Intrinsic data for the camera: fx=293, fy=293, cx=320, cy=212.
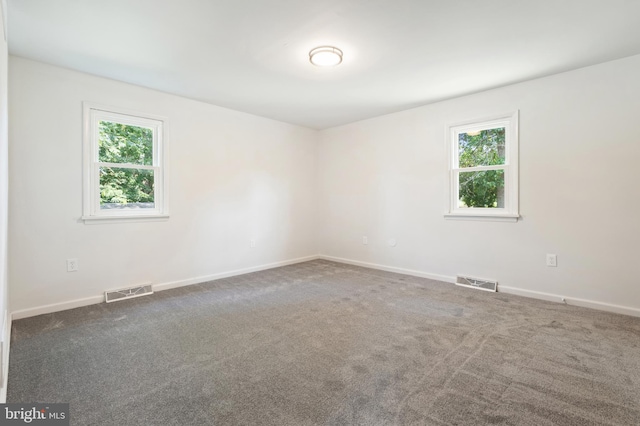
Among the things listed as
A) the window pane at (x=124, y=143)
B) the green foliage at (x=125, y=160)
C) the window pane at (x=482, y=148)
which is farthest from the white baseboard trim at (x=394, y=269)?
the window pane at (x=124, y=143)

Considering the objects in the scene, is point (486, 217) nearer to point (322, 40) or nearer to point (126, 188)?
point (322, 40)

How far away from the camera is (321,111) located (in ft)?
14.6

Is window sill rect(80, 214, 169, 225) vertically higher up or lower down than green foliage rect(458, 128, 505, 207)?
lower down

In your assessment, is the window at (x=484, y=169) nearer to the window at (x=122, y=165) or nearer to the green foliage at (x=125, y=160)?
the window at (x=122, y=165)

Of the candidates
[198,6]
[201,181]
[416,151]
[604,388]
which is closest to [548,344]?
[604,388]

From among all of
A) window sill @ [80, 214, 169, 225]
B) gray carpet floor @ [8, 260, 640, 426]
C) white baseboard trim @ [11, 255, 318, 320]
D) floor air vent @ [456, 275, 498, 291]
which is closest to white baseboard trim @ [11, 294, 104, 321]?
white baseboard trim @ [11, 255, 318, 320]

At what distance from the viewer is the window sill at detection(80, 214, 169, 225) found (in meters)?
3.12

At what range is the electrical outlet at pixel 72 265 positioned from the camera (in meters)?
3.01

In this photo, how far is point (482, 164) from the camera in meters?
3.80

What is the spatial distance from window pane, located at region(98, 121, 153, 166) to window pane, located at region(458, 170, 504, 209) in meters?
4.05

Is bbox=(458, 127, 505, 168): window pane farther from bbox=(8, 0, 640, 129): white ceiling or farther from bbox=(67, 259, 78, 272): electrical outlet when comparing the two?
bbox=(67, 259, 78, 272): electrical outlet

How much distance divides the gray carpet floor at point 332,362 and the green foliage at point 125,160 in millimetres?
1231

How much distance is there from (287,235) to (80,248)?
2850mm

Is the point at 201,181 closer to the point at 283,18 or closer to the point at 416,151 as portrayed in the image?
the point at 283,18
